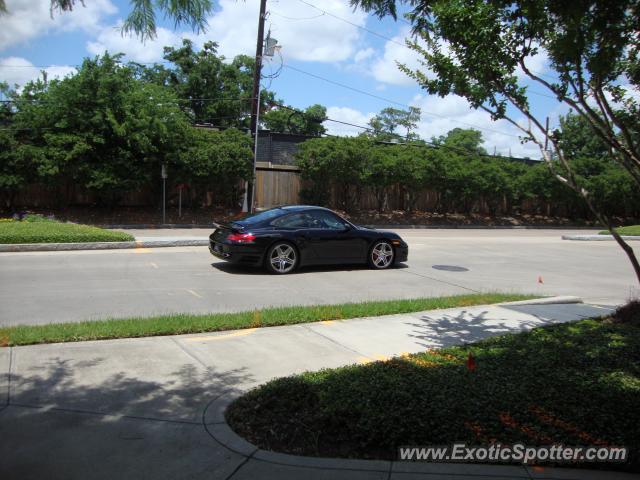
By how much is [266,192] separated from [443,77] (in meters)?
21.4

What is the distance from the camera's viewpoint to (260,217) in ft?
36.9

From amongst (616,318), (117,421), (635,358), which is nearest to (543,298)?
(616,318)

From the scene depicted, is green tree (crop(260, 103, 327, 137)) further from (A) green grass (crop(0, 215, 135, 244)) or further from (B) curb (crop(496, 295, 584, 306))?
(B) curb (crop(496, 295, 584, 306))

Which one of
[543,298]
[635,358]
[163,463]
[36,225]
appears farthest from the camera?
[36,225]

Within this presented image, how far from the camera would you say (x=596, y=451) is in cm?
355

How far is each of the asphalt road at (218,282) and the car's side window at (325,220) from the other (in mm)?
970

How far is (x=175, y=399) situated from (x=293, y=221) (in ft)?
23.2

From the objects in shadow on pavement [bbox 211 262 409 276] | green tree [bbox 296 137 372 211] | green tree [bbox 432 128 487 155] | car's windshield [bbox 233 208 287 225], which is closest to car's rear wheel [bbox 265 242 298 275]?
shadow on pavement [bbox 211 262 409 276]

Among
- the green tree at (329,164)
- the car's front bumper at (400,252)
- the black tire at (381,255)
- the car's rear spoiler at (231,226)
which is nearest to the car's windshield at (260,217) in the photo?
the car's rear spoiler at (231,226)

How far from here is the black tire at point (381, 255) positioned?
1201 centimetres

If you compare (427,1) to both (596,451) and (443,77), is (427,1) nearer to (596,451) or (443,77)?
(443,77)

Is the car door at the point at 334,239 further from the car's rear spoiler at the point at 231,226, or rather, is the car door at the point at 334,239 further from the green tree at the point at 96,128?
the green tree at the point at 96,128

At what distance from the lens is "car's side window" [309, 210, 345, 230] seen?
11.5 metres

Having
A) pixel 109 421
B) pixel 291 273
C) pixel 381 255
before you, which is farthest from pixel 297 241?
pixel 109 421
